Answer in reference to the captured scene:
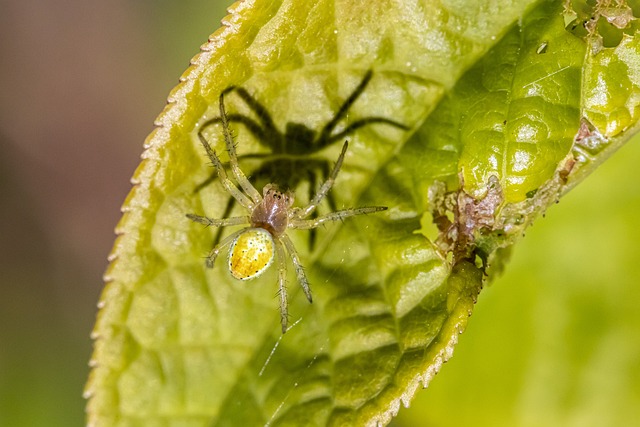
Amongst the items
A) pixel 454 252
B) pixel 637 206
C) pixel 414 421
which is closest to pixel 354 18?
pixel 454 252

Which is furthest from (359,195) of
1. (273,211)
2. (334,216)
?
(273,211)

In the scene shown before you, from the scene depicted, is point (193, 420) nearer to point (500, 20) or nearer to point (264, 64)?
point (264, 64)

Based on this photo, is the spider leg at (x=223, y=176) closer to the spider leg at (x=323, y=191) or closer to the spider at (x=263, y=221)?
the spider at (x=263, y=221)

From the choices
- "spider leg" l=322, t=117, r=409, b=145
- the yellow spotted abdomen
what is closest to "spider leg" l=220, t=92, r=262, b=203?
the yellow spotted abdomen

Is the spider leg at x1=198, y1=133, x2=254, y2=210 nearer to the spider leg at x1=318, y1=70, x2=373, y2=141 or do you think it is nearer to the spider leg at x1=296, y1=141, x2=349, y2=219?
the spider leg at x1=296, y1=141, x2=349, y2=219

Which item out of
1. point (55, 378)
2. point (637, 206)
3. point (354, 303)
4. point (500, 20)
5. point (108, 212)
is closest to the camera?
point (500, 20)
